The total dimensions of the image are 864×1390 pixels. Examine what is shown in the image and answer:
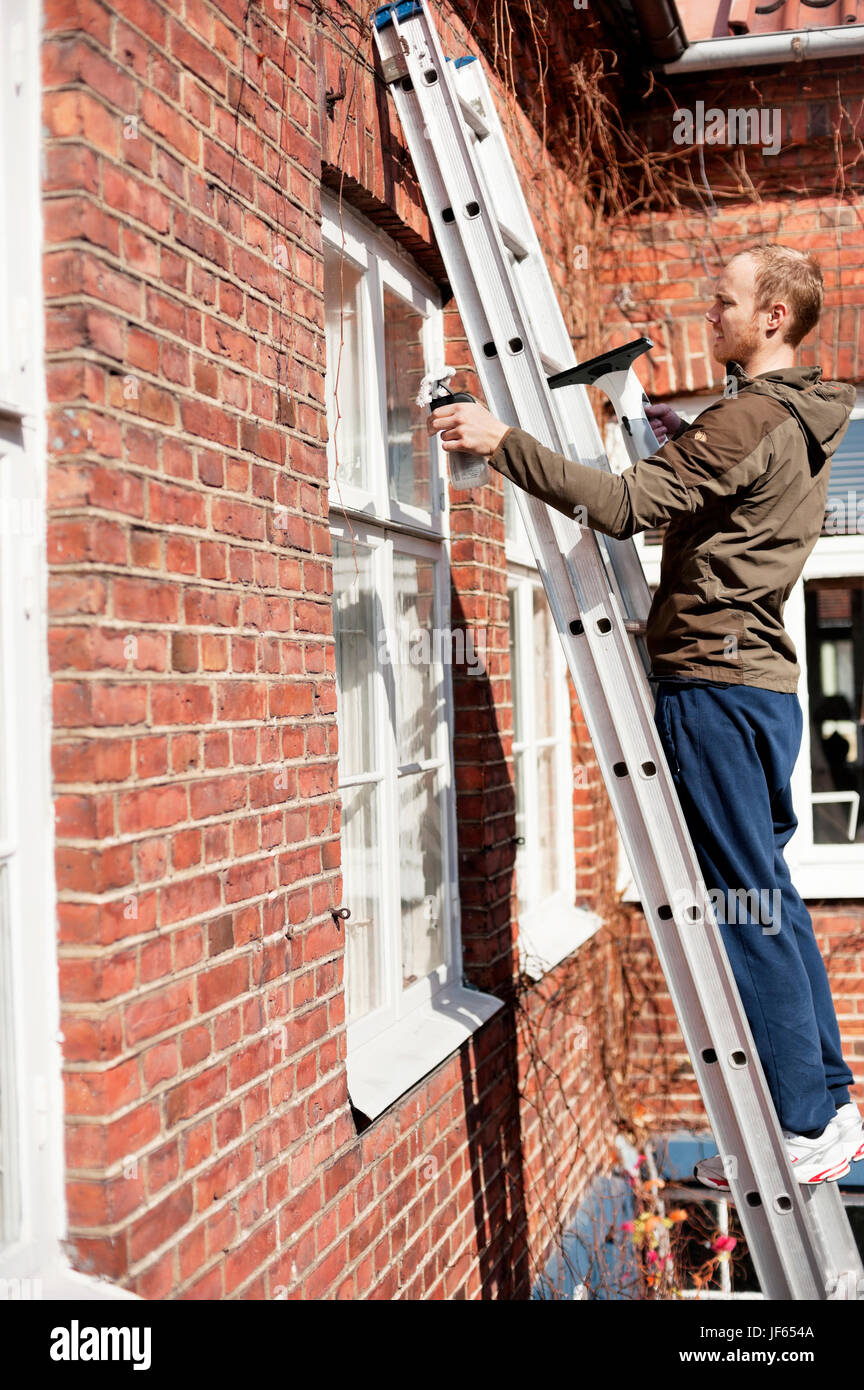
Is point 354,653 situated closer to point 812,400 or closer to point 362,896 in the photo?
point 362,896

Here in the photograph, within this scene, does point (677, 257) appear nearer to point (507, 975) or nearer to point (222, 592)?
point (507, 975)

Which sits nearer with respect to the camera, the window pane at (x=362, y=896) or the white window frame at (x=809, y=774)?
the window pane at (x=362, y=896)

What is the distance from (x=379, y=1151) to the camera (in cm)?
263

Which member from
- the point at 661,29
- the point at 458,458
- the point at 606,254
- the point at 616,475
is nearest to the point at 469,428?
the point at 458,458

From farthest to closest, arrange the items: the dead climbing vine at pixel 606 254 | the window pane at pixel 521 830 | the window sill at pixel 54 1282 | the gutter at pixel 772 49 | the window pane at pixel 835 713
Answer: the window pane at pixel 835 713 → the gutter at pixel 772 49 → the window pane at pixel 521 830 → the dead climbing vine at pixel 606 254 → the window sill at pixel 54 1282

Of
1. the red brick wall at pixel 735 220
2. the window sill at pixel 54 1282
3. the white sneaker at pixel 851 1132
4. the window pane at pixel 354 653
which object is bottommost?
the white sneaker at pixel 851 1132

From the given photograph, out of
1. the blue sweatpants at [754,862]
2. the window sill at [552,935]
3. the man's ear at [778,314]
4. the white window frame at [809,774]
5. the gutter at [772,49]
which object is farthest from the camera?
the white window frame at [809,774]

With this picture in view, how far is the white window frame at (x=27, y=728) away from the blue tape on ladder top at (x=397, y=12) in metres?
1.21

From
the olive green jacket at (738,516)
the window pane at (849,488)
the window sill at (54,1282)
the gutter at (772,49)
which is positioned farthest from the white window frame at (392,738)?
the window pane at (849,488)

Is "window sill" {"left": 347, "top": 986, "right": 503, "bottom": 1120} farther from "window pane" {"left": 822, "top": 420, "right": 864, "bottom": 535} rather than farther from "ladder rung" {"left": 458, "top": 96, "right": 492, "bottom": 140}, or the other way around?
"window pane" {"left": 822, "top": 420, "right": 864, "bottom": 535}

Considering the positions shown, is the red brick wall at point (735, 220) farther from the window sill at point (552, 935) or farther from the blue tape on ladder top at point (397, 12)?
the blue tape on ladder top at point (397, 12)

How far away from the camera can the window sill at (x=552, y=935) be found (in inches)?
157

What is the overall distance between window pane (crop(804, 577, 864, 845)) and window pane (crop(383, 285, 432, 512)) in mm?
2439

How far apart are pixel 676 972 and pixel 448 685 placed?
4.35ft
